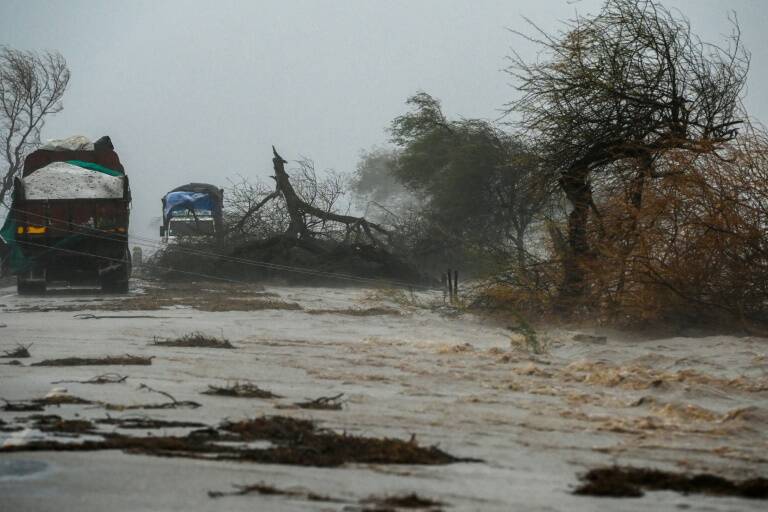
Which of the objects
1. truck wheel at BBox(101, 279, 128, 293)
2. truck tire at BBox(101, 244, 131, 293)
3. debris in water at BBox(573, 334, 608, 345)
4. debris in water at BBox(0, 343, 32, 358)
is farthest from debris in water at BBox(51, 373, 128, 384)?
truck wheel at BBox(101, 279, 128, 293)

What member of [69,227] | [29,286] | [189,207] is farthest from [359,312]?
[189,207]

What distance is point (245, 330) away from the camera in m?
15.8

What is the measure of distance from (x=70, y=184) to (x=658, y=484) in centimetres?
2270

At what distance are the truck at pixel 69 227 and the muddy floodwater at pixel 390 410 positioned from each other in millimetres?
10564

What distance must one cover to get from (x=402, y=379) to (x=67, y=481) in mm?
4977

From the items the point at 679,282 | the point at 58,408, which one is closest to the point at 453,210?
the point at 679,282

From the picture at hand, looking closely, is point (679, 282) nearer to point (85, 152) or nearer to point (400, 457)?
point (400, 457)

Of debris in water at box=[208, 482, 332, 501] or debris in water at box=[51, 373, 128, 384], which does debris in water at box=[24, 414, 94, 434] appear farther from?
debris in water at box=[51, 373, 128, 384]

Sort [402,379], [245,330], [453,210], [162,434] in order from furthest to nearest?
[453,210], [245,330], [402,379], [162,434]

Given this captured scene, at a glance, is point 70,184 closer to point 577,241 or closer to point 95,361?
point 577,241

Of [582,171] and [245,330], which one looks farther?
[582,171]

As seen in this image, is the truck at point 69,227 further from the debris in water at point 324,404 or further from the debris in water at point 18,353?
the debris in water at point 324,404

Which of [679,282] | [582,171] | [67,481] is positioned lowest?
[67,481]

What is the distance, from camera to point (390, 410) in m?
7.76
